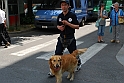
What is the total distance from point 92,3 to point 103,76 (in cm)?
1453

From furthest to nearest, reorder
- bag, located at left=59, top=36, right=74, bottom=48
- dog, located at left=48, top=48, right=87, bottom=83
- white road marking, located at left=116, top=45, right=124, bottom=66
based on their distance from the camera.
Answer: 1. white road marking, located at left=116, top=45, right=124, bottom=66
2. bag, located at left=59, top=36, right=74, bottom=48
3. dog, located at left=48, top=48, right=87, bottom=83

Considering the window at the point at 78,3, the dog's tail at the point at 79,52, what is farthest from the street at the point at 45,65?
the window at the point at 78,3

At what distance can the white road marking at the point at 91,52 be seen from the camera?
21.7 ft

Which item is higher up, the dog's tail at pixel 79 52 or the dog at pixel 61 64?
the dog's tail at pixel 79 52

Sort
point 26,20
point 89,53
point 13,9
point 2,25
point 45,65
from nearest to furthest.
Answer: point 45,65 < point 89,53 < point 2,25 < point 13,9 < point 26,20

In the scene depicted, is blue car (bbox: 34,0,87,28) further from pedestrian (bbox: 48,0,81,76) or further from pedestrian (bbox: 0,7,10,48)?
pedestrian (bbox: 48,0,81,76)

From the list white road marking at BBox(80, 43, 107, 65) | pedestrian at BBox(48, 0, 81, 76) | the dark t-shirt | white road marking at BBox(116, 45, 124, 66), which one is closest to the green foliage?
white road marking at BBox(80, 43, 107, 65)

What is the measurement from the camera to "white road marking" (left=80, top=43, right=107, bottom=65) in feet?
21.7

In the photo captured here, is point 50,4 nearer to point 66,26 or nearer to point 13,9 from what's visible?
point 13,9

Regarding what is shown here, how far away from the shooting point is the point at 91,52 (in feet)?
24.3

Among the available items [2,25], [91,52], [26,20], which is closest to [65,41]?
[91,52]

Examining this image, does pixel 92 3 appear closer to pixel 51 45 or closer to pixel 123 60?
pixel 51 45

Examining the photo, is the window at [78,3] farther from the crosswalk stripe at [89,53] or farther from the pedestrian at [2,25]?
the pedestrian at [2,25]

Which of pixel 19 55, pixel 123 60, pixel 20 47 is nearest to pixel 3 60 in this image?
pixel 19 55
